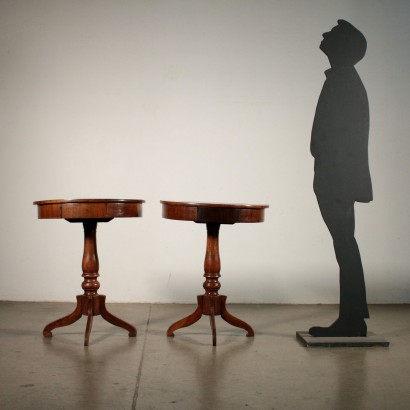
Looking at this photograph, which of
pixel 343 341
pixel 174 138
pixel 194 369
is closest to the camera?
pixel 194 369

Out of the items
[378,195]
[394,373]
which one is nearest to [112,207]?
[394,373]

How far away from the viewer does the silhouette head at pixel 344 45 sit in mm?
3438

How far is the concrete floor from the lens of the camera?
2398 millimetres

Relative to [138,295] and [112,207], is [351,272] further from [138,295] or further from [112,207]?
[138,295]

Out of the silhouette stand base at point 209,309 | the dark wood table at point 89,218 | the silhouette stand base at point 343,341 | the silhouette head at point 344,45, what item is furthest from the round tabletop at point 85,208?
the silhouette head at point 344,45

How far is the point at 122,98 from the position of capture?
15.9ft

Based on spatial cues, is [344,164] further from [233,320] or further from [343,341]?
[233,320]

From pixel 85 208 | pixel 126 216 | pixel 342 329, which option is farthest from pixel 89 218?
pixel 342 329

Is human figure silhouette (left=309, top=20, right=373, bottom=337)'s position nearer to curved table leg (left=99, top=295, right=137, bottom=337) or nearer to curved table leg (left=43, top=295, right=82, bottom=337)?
curved table leg (left=99, top=295, right=137, bottom=337)

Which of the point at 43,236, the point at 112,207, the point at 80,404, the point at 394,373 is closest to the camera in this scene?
the point at 80,404

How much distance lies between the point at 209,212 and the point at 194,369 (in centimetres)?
85

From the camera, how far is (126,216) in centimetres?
336

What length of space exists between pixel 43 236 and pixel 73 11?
1791mm

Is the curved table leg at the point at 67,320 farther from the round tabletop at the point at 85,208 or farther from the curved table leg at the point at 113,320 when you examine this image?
the round tabletop at the point at 85,208
